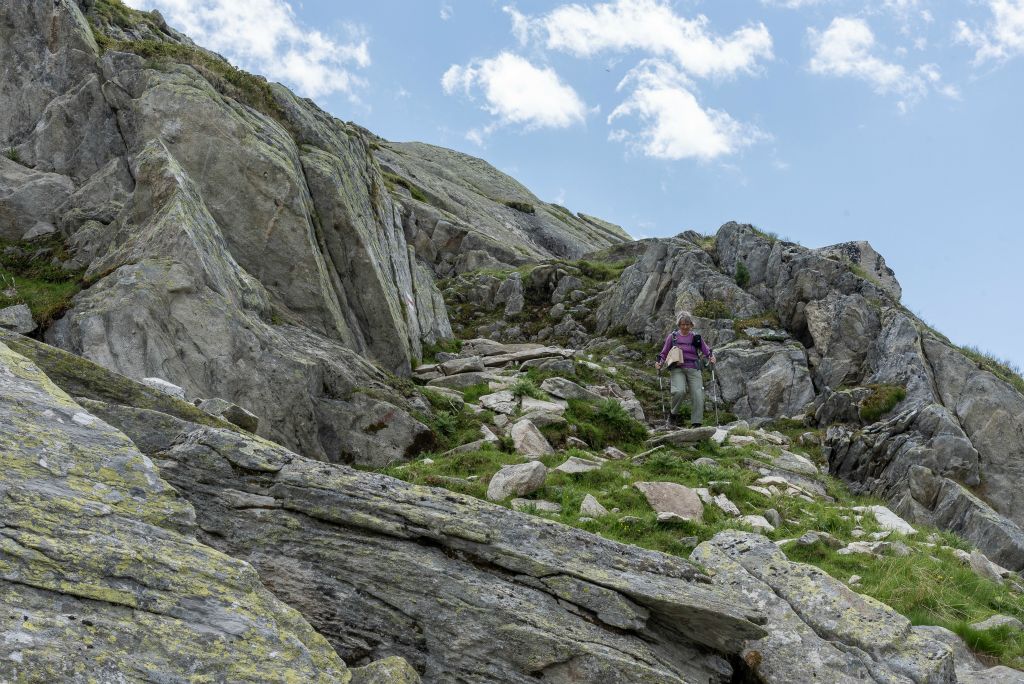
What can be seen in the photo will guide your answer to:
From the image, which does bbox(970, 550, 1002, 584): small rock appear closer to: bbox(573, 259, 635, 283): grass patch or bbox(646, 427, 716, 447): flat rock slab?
bbox(646, 427, 716, 447): flat rock slab

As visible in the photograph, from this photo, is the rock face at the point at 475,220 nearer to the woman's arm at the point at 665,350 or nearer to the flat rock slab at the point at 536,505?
the woman's arm at the point at 665,350

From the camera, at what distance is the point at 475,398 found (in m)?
22.3

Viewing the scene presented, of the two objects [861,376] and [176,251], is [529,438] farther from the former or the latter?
[861,376]

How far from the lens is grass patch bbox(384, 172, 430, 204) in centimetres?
7819

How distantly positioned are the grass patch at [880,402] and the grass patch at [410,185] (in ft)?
196

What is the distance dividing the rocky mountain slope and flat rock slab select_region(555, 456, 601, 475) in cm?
14

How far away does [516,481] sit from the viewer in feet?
45.5

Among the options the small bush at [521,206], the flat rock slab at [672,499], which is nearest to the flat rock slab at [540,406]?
the flat rock slab at [672,499]

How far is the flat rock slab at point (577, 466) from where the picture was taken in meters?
15.4

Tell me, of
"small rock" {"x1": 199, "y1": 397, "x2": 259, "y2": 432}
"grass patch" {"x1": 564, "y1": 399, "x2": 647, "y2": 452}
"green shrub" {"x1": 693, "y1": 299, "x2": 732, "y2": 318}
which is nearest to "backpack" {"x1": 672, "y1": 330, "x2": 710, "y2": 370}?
"grass patch" {"x1": 564, "y1": 399, "x2": 647, "y2": 452}

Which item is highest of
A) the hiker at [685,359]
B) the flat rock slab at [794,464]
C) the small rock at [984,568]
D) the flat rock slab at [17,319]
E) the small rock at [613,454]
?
the hiker at [685,359]

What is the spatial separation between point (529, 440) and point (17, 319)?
1218 cm

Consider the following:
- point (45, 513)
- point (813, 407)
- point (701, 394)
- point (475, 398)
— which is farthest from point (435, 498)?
point (813, 407)

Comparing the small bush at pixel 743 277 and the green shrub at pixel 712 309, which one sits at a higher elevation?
the small bush at pixel 743 277
